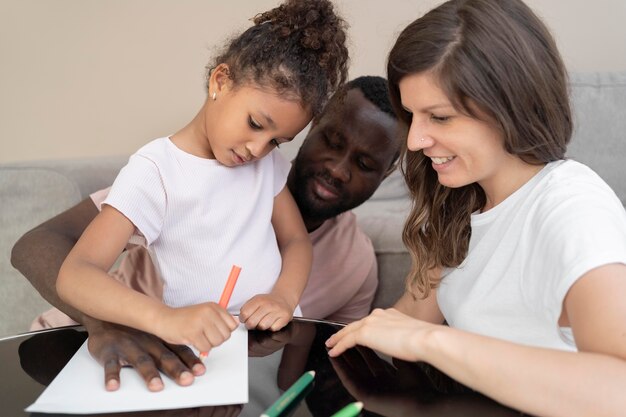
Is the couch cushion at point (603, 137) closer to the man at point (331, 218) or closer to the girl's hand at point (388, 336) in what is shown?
the man at point (331, 218)

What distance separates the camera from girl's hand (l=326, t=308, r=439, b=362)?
968 millimetres

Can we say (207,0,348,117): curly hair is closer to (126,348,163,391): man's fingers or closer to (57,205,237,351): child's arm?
(57,205,237,351): child's arm

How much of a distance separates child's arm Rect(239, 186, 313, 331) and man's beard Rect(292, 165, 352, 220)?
1.04 ft

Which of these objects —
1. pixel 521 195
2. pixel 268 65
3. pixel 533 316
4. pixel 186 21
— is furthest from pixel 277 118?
pixel 186 21

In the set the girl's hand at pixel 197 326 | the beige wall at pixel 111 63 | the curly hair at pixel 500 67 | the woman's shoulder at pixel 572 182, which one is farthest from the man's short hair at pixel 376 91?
the beige wall at pixel 111 63

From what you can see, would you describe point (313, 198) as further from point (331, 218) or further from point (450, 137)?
point (450, 137)

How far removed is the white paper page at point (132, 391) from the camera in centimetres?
90

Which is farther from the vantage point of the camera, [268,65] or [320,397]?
[268,65]

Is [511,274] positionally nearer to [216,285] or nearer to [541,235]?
[541,235]

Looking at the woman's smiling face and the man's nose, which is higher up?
the woman's smiling face

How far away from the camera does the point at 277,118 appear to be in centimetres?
132

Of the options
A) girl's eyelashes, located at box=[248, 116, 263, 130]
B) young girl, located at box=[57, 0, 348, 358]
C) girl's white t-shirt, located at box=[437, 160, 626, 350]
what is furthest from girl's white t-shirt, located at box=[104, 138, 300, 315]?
girl's white t-shirt, located at box=[437, 160, 626, 350]

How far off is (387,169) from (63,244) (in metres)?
0.83

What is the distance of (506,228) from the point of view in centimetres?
121
